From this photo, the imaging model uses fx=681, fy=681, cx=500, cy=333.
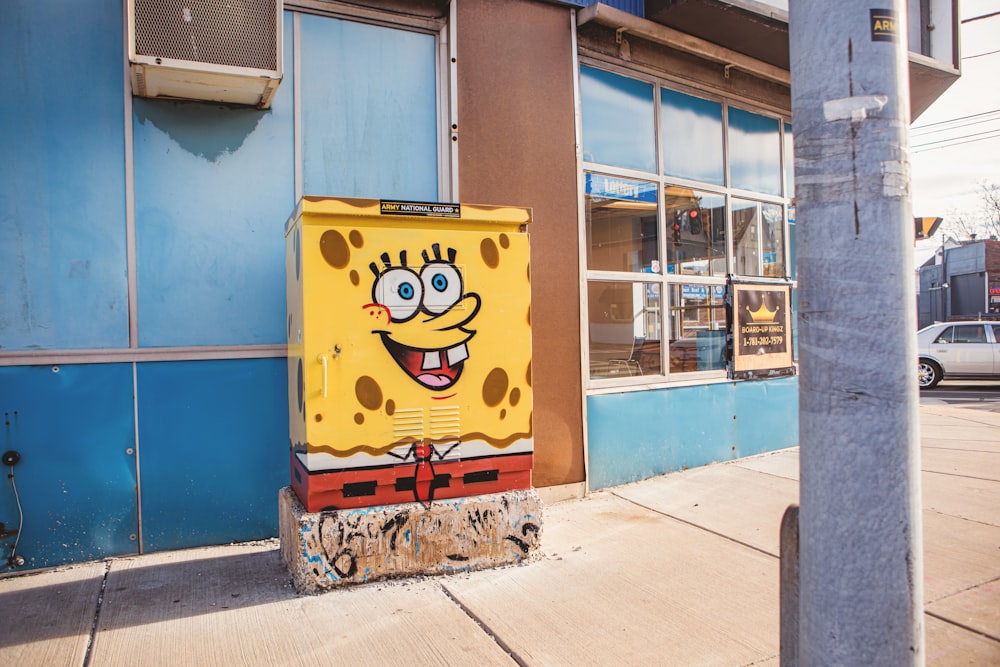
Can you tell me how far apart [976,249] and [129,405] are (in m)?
39.0

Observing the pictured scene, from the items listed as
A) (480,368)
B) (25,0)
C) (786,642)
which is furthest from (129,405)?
(786,642)

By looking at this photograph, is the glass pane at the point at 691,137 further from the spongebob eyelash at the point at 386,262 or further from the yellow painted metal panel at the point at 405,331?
the spongebob eyelash at the point at 386,262

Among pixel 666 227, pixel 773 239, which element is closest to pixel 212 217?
pixel 666 227

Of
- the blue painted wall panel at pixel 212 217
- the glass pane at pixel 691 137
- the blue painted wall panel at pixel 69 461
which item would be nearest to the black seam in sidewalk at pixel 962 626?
the blue painted wall panel at pixel 212 217

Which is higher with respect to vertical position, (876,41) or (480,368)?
(876,41)

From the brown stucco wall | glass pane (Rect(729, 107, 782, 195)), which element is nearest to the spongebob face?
the brown stucco wall

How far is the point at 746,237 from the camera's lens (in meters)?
7.75

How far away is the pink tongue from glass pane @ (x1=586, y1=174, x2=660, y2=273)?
98.0 inches

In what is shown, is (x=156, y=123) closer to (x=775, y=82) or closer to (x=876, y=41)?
(x=876, y=41)

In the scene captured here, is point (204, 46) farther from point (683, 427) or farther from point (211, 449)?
point (683, 427)

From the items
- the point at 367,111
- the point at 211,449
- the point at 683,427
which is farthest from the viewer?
the point at 683,427

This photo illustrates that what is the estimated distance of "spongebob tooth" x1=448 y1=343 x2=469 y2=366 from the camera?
415 cm

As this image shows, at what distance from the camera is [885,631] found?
6.33 feet

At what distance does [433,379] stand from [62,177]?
2684 millimetres
